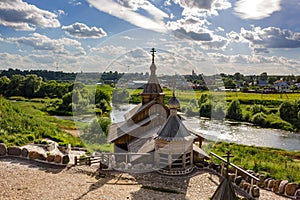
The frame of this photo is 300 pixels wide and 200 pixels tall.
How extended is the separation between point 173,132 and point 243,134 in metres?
24.4

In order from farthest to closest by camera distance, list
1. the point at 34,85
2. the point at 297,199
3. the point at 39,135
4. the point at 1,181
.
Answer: the point at 34,85
the point at 39,135
the point at 1,181
the point at 297,199

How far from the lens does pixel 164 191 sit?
436 inches

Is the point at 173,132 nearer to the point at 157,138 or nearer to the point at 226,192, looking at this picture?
the point at 157,138

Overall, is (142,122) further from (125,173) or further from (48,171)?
(48,171)

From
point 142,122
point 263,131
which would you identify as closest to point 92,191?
point 142,122

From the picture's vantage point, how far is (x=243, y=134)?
34.6m

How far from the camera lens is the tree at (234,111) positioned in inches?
1768

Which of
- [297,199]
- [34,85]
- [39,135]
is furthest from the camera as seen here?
[34,85]

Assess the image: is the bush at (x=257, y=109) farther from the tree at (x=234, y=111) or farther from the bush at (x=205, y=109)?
the bush at (x=205, y=109)

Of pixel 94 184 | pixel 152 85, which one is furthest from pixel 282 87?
pixel 94 184

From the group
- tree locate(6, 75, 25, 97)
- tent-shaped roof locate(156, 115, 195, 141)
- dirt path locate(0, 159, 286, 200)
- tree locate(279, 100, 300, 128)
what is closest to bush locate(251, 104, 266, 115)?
tree locate(279, 100, 300, 128)

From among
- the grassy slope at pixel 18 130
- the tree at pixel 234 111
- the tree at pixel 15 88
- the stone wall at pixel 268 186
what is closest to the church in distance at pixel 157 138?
the stone wall at pixel 268 186

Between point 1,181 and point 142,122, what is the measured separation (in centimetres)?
778

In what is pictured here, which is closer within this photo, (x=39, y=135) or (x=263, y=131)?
(x=39, y=135)
